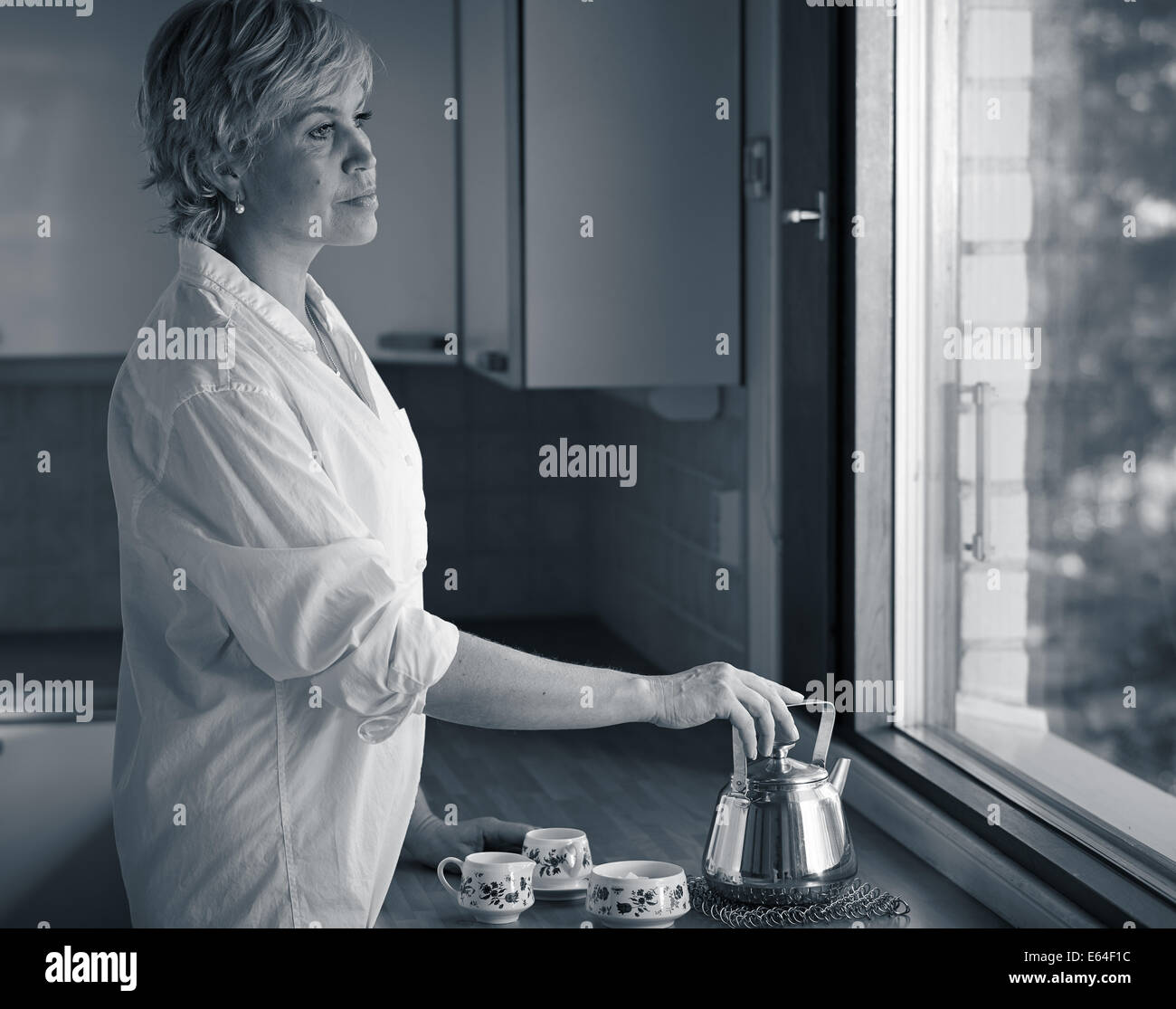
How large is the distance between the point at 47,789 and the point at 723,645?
3.03ft

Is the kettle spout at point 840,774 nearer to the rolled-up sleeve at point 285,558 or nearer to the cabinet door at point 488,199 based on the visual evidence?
the rolled-up sleeve at point 285,558

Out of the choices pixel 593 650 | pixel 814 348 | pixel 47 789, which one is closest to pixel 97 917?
pixel 47 789

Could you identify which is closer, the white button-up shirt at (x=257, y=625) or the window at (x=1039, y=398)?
the white button-up shirt at (x=257, y=625)

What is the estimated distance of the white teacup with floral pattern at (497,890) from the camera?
1.28 metres

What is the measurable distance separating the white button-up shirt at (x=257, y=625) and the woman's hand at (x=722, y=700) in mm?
165

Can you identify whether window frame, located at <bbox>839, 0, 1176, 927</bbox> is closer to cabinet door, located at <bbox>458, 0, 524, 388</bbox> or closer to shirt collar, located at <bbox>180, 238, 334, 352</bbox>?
cabinet door, located at <bbox>458, 0, 524, 388</bbox>

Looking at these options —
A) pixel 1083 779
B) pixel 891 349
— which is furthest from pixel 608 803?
pixel 891 349

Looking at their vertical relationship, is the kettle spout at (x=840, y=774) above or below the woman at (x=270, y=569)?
below

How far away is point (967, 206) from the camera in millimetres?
1756

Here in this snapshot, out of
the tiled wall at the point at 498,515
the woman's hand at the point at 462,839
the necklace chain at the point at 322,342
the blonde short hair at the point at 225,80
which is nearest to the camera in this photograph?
the blonde short hair at the point at 225,80

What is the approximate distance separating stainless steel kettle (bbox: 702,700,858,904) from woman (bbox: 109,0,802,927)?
0.15 meters

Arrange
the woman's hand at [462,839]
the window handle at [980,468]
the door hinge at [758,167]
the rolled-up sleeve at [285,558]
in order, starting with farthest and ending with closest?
the door hinge at [758,167]
the window handle at [980,468]
the woman's hand at [462,839]
the rolled-up sleeve at [285,558]

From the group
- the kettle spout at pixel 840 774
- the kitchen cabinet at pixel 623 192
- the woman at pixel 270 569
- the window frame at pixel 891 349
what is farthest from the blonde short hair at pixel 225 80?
the kitchen cabinet at pixel 623 192

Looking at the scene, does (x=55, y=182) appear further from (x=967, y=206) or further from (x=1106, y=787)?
(x=1106, y=787)
